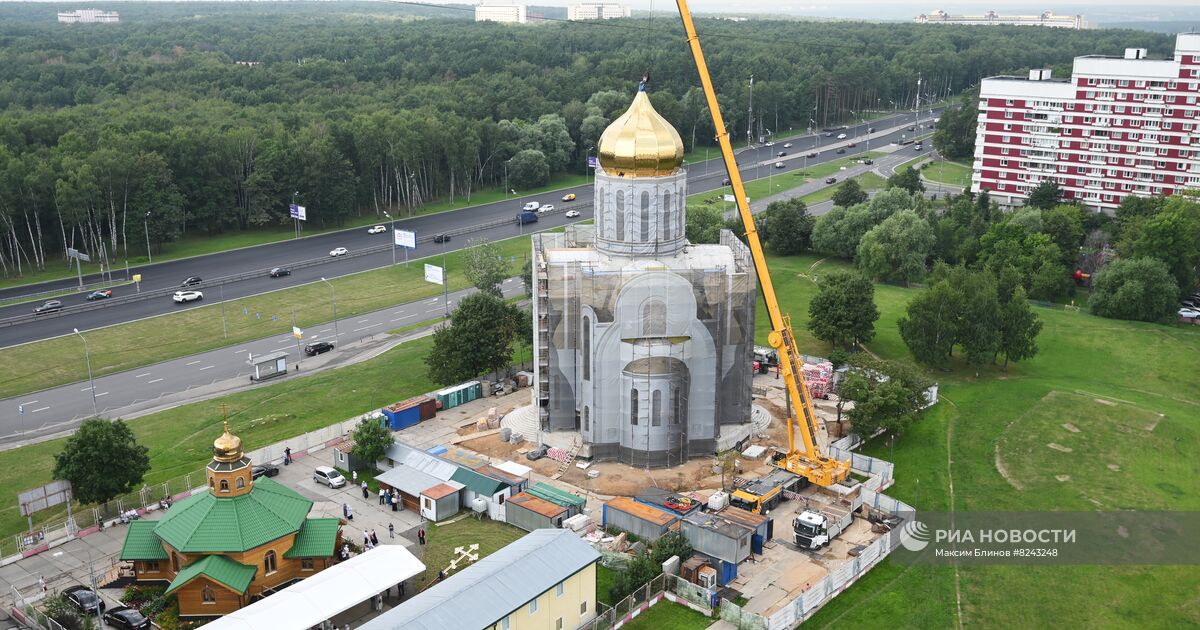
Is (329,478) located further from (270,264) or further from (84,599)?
(270,264)

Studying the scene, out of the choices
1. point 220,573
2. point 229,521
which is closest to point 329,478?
point 229,521

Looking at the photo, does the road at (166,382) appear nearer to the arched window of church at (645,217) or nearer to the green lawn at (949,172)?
the arched window of church at (645,217)

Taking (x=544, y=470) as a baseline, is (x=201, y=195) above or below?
above

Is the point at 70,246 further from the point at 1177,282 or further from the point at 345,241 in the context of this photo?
the point at 1177,282

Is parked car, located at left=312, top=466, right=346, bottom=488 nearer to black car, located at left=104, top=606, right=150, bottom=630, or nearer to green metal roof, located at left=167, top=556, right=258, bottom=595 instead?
green metal roof, located at left=167, top=556, right=258, bottom=595

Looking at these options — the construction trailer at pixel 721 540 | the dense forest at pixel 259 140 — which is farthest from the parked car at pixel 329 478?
the dense forest at pixel 259 140

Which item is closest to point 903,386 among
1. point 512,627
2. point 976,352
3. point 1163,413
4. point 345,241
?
point 976,352

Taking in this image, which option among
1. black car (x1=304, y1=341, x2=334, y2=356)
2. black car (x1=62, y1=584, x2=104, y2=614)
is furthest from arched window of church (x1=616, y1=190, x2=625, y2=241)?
black car (x1=62, y1=584, x2=104, y2=614)
